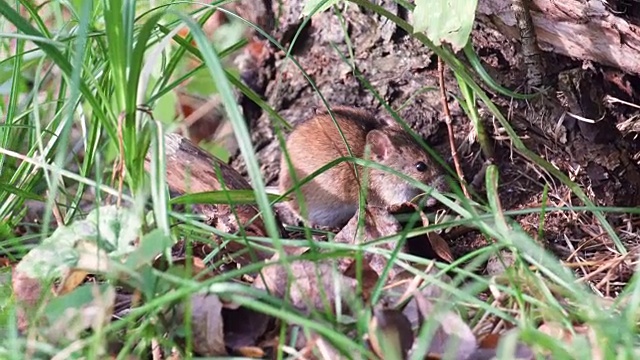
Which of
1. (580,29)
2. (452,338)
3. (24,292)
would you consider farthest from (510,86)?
(24,292)

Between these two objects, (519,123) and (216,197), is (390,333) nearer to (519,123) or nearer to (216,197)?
(216,197)

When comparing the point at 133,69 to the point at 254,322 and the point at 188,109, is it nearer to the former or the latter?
the point at 254,322

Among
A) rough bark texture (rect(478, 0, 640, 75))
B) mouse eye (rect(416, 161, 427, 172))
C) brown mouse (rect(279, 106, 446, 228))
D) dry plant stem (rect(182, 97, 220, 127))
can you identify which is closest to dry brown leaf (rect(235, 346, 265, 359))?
rough bark texture (rect(478, 0, 640, 75))

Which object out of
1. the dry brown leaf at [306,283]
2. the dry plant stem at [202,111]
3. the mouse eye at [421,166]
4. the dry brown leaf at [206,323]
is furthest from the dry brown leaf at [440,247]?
the dry plant stem at [202,111]

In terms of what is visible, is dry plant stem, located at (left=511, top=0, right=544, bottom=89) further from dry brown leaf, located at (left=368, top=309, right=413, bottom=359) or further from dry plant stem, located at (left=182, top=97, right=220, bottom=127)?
dry plant stem, located at (left=182, top=97, right=220, bottom=127)

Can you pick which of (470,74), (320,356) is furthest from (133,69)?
(470,74)

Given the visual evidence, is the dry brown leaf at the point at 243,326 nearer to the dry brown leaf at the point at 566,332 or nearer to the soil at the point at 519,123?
the dry brown leaf at the point at 566,332
